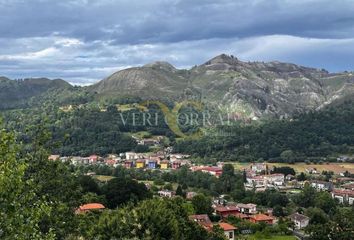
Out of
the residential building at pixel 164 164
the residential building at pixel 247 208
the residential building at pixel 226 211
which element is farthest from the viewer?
the residential building at pixel 164 164

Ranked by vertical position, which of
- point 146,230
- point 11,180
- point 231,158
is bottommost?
point 231,158

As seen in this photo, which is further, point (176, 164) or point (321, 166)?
point (321, 166)

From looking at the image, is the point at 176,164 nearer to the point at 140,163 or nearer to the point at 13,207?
the point at 140,163

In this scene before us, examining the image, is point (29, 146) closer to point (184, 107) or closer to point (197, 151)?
point (197, 151)

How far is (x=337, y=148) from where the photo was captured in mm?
107688

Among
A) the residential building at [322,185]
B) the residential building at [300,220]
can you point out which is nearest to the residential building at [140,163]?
the residential building at [322,185]

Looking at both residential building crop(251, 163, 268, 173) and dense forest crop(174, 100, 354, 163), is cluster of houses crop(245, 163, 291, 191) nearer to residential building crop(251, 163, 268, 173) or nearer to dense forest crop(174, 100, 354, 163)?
residential building crop(251, 163, 268, 173)

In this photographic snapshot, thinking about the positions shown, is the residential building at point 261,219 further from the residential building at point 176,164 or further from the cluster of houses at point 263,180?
the residential building at point 176,164

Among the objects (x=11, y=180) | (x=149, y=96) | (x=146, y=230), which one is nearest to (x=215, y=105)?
(x=149, y=96)

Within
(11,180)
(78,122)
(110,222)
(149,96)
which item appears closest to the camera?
(11,180)

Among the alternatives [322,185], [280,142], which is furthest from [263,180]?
[280,142]

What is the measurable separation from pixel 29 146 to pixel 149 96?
542 ft

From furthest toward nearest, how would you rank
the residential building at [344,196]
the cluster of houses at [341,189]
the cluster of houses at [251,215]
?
the cluster of houses at [341,189], the residential building at [344,196], the cluster of houses at [251,215]

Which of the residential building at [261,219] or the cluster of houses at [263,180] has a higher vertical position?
the residential building at [261,219]
